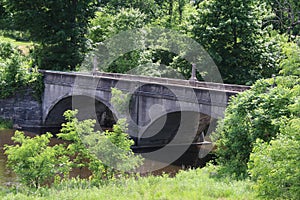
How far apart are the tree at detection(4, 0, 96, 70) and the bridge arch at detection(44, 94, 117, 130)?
4.00 m

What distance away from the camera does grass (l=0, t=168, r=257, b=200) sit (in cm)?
1364

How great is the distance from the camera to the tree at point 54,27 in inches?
1495

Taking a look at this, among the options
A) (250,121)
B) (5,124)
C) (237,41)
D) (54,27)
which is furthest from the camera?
(54,27)

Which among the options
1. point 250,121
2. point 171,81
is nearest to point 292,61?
point 250,121

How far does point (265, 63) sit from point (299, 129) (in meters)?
25.2

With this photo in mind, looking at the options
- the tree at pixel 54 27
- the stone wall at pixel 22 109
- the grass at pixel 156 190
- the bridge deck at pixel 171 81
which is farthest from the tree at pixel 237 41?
the grass at pixel 156 190

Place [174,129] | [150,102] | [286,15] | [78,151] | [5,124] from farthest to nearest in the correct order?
[286,15]
[5,124]
[174,129]
[150,102]
[78,151]

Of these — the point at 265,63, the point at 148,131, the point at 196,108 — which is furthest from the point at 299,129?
the point at 265,63

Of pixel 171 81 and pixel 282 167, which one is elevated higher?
pixel 171 81

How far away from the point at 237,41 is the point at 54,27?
16327 mm

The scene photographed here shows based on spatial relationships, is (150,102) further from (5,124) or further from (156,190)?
(5,124)

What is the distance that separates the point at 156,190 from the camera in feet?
48.2

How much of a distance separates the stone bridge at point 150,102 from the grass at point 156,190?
8.50 m

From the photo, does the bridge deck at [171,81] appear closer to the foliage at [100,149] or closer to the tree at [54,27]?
the tree at [54,27]
